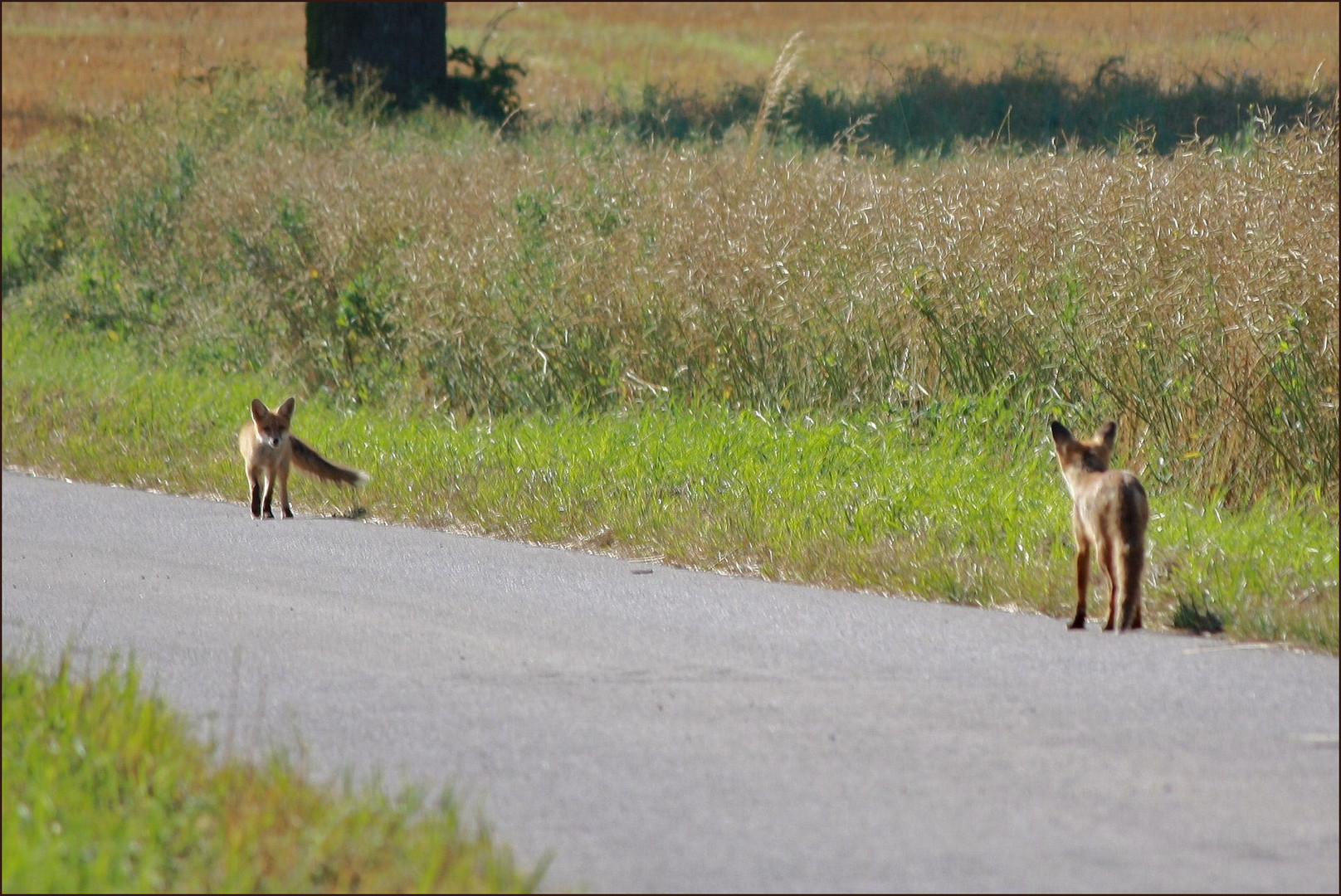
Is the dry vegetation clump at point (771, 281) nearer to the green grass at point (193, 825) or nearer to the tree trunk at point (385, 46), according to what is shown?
the tree trunk at point (385, 46)

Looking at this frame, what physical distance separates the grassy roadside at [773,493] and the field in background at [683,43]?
385 inches

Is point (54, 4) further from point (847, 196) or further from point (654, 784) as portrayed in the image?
point (654, 784)

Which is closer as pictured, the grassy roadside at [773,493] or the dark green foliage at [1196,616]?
the dark green foliage at [1196,616]

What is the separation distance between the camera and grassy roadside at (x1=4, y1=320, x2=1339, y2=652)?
23.6 ft

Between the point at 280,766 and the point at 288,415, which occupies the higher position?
the point at 280,766

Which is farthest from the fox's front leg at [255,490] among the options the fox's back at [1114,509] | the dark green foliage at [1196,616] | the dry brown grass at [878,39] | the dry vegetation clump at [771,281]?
the dry brown grass at [878,39]

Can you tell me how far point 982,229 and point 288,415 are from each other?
4.30m

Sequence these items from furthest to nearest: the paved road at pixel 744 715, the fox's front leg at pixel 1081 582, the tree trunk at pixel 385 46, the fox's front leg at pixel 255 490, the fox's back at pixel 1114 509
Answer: the tree trunk at pixel 385 46 < the fox's front leg at pixel 255 490 < the fox's front leg at pixel 1081 582 < the fox's back at pixel 1114 509 < the paved road at pixel 744 715

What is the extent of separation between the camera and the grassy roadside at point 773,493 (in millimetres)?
7188

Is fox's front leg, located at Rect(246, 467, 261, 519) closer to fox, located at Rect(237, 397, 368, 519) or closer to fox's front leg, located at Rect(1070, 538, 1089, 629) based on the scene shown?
fox, located at Rect(237, 397, 368, 519)

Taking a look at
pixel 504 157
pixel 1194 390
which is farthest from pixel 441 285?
pixel 1194 390

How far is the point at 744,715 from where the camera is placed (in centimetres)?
570

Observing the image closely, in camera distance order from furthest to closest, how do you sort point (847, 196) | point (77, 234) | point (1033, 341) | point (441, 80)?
point (441, 80), point (77, 234), point (847, 196), point (1033, 341)

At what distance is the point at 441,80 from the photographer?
2309 cm
